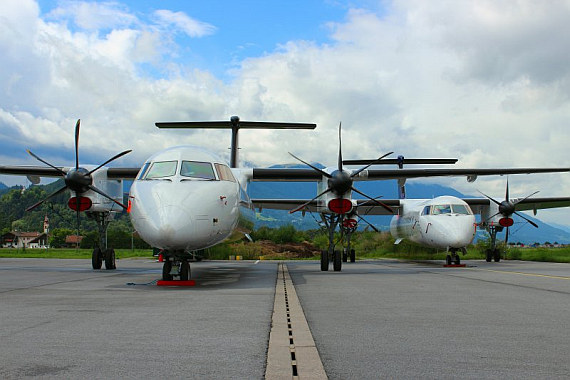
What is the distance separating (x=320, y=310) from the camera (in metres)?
6.59

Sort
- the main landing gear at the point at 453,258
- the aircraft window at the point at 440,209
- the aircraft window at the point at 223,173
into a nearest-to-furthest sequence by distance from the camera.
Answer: the aircraft window at the point at 223,173 → the main landing gear at the point at 453,258 → the aircraft window at the point at 440,209

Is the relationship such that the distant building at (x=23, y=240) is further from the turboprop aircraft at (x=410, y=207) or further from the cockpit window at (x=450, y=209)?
the cockpit window at (x=450, y=209)

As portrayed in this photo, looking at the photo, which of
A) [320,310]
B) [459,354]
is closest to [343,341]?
[459,354]

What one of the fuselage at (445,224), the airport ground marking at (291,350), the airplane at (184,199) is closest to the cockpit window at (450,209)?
the fuselage at (445,224)

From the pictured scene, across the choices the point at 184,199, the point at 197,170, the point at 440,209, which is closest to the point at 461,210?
the point at 440,209

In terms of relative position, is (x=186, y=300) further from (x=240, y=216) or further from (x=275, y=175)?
(x=275, y=175)

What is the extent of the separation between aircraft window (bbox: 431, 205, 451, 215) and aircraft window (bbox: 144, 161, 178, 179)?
13.5 meters

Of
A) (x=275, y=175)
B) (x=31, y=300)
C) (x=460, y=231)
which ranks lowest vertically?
(x=31, y=300)

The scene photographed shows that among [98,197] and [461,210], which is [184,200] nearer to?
[98,197]

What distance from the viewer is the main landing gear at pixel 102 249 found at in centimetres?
1780

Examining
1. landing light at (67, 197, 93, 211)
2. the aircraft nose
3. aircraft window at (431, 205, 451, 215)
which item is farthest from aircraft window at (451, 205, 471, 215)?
landing light at (67, 197, 93, 211)

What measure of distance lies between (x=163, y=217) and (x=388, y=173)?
1157cm

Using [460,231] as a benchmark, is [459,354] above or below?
below

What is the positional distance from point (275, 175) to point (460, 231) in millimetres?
7351
